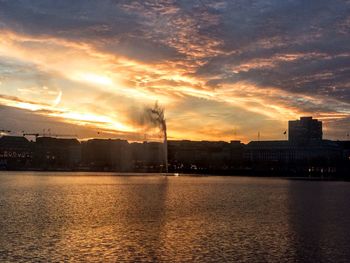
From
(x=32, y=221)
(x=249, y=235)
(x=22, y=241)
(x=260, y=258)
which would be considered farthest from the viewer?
(x=32, y=221)

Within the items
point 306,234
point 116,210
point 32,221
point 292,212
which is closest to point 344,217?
point 292,212

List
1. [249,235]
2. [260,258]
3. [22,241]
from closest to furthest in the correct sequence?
[260,258] < [22,241] < [249,235]

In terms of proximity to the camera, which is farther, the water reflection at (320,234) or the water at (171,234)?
the water reflection at (320,234)

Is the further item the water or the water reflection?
the water reflection

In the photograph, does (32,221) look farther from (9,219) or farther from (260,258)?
(260,258)

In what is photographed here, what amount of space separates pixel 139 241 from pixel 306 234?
40.7 ft

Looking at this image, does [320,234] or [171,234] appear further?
[320,234]

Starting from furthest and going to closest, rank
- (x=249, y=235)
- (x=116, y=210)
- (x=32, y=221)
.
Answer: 1. (x=116, y=210)
2. (x=32, y=221)
3. (x=249, y=235)

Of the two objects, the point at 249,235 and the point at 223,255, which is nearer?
the point at 223,255

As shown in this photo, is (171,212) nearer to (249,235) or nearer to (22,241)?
(249,235)

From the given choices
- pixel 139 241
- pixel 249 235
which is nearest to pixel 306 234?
pixel 249 235

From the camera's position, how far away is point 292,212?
52.1m

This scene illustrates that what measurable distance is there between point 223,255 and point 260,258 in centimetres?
205

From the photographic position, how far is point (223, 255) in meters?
27.5
